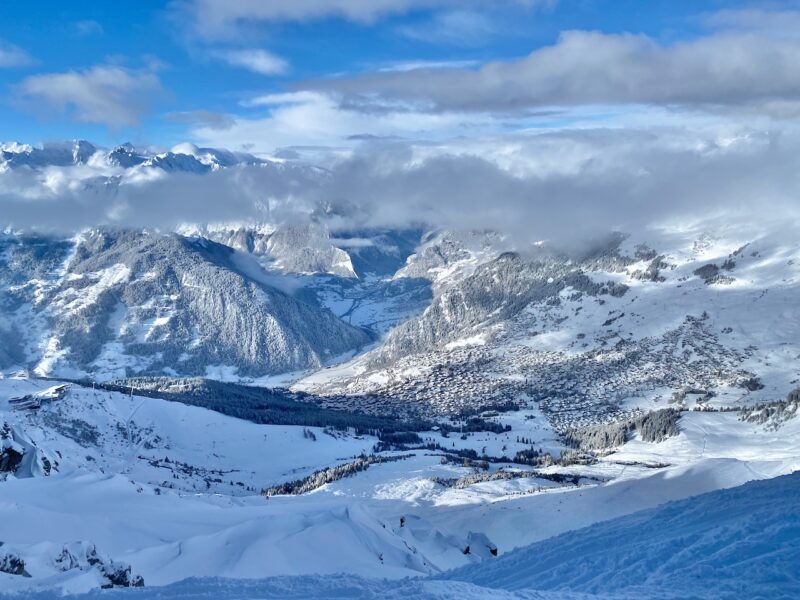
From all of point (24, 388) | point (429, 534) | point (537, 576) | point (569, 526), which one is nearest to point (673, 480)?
point (569, 526)

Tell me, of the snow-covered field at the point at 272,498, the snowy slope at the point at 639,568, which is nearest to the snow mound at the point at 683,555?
the snowy slope at the point at 639,568

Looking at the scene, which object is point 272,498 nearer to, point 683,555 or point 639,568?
point 639,568

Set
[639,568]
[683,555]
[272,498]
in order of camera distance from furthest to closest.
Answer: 1. [272,498]
2. [683,555]
3. [639,568]

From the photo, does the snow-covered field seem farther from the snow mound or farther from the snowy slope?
the snow mound

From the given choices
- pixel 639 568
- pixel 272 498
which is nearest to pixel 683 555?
pixel 639 568

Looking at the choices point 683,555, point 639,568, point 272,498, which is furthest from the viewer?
point 272,498

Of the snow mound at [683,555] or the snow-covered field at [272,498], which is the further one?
the snow-covered field at [272,498]

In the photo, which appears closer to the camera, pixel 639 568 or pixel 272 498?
pixel 639 568

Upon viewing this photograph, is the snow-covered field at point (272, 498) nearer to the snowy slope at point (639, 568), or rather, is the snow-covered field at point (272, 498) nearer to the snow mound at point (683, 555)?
the snowy slope at point (639, 568)

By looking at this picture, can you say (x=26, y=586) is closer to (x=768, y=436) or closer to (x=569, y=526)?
(x=569, y=526)

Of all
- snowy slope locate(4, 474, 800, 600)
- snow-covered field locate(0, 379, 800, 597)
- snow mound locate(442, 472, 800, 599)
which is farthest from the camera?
snow-covered field locate(0, 379, 800, 597)

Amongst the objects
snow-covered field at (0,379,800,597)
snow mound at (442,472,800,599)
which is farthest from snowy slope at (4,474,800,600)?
snow-covered field at (0,379,800,597)
